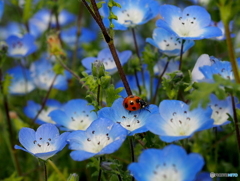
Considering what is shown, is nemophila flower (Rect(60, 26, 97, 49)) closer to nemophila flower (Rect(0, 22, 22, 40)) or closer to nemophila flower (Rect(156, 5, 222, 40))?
nemophila flower (Rect(0, 22, 22, 40))

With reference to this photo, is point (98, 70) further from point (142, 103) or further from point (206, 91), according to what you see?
point (206, 91)

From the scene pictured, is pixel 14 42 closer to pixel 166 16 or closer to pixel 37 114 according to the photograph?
pixel 37 114

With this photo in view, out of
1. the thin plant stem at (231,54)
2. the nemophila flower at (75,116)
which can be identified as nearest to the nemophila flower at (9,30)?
the nemophila flower at (75,116)

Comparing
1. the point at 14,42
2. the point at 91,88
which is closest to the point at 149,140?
the point at 91,88

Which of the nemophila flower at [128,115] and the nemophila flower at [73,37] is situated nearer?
the nemophila flower at [128,115]

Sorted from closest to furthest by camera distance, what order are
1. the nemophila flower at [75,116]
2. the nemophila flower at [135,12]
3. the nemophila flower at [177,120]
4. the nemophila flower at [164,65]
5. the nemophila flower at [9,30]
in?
the nemophila flower at [177,120] → the nemophila flower at [75,116] → the nemophila flower at [135,12] → the nemophila flower at [164,65] → the nemophila flower at [9,30]

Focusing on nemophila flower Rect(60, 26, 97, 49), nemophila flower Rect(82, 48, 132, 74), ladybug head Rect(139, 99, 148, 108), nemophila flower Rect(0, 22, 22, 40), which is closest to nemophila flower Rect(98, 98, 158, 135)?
ladybug head Rect(139, 99, 148, 108)

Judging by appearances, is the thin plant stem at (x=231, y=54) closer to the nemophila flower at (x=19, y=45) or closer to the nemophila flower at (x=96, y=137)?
the nemophila flower at (x=96, y=137)
